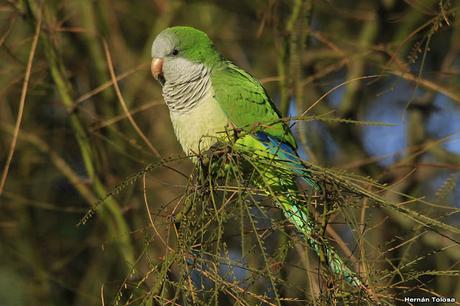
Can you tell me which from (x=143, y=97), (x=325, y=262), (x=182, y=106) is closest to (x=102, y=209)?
(x=182, y=106)

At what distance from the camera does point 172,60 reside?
3.39m

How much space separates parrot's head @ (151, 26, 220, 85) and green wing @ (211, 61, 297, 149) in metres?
0.11

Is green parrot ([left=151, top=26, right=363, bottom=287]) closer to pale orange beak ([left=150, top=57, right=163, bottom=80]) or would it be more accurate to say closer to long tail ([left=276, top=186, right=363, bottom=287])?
pale orange beak ([left=150, top=57, right=163, bottom=80])

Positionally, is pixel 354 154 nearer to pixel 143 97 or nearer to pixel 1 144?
pixel 143 97

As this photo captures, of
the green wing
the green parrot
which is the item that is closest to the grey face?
the green parrot

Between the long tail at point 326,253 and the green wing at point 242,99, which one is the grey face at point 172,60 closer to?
the green wing at point 242,99

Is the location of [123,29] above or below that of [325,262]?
above

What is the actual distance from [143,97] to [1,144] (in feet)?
3.76

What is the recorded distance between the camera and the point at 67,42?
4.92 metres

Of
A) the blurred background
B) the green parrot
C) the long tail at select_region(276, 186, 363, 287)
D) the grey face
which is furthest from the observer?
the blurred background

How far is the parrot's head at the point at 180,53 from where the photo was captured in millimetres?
3371

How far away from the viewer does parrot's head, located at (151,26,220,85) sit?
3371 mm

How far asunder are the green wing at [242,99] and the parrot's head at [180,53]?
0.11m

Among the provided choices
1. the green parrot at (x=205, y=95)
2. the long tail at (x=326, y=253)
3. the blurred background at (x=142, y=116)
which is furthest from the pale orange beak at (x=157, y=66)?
the long tail at (x=326, y=253)
